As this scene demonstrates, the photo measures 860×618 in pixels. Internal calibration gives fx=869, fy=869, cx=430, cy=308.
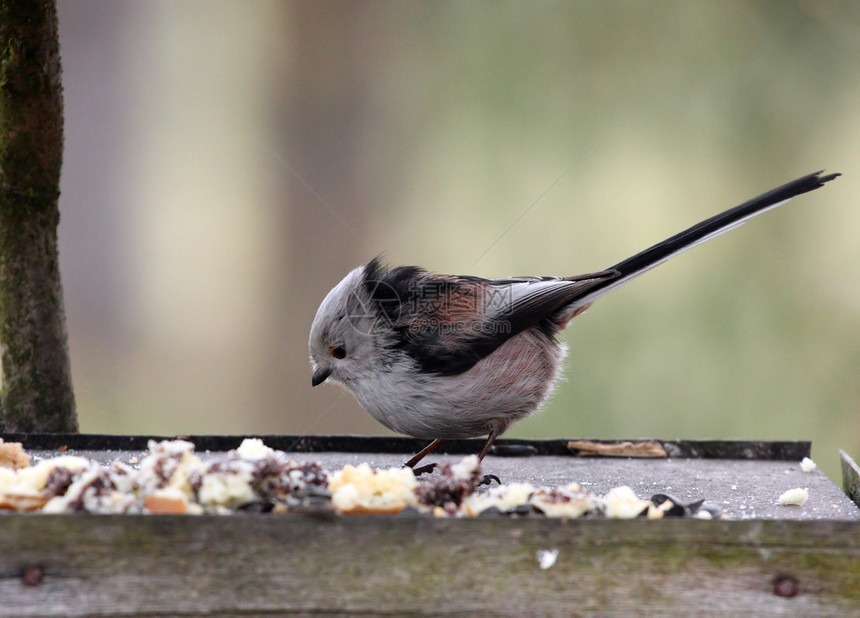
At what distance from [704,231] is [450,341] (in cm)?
90

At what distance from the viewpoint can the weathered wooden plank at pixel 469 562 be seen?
61.2 inches

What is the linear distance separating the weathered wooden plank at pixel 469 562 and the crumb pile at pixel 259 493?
0.36 feet

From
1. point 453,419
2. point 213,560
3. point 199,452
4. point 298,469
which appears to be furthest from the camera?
point 199,452

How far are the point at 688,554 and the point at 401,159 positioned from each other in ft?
11.8

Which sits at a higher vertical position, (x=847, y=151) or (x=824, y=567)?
(x=847, y=151)

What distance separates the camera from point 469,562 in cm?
158

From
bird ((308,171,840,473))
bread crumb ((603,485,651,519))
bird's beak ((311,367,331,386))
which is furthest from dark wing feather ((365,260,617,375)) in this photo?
bread crumb ((603,485,651,519))

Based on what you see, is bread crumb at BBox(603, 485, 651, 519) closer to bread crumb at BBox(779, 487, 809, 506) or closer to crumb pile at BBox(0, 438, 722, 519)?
crumb pile at BBox(0, 438, 722, 519)

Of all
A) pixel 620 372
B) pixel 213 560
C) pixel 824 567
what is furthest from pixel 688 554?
pixel 620 372

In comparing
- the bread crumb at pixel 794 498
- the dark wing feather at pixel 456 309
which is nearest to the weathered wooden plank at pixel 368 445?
the dark wing feather at pixel 456 309

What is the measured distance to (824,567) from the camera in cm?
158

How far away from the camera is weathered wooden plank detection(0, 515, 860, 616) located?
5.10 ft

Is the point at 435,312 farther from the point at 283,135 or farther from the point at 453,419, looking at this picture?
the point at 283,135

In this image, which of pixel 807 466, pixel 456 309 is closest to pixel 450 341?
pixel 456 309
